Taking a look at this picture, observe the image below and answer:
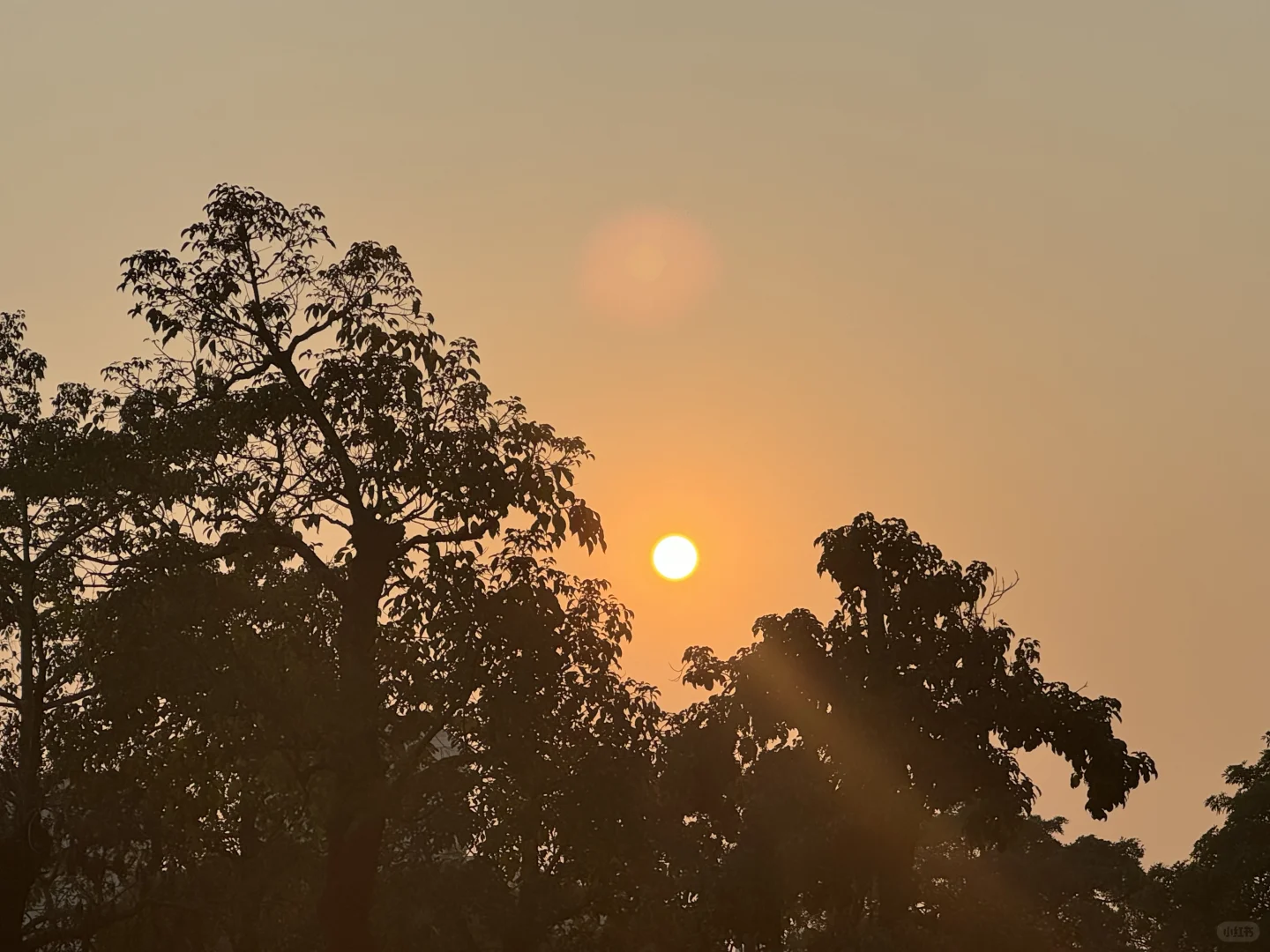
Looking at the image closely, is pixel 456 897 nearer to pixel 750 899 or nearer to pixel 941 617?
pixel 750 899

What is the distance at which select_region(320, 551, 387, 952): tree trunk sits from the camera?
23734 millimetres

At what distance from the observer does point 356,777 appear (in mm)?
23797

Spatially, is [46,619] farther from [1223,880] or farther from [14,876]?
[1223,880]

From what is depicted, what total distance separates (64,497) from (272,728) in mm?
8162

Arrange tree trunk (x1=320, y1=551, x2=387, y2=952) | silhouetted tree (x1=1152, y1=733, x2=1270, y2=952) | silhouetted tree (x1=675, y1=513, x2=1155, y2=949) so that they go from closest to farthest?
tree trunk (x1=320, y1=551, x2=387, y2=952), silhouetted tree (x1=675, y1=513, x2=1155, y2=949), silhouetted tree (x1=1152, y1=733, x2=1270, y2=952)

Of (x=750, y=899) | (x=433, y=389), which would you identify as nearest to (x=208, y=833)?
(x=433, y=389)

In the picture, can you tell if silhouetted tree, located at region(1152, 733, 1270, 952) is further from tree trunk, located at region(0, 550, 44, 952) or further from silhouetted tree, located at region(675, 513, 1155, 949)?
tree trunk, located at region(0, 550, 44, 952)

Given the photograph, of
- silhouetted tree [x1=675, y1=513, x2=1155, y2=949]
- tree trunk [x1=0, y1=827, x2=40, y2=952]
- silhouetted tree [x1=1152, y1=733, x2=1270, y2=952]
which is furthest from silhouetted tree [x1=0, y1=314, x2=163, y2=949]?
silhouetted tree [x1=1152, y1=733, x2=1270, y2=952]

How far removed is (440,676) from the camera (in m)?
25.4

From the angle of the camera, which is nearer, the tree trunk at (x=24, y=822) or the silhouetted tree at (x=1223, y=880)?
the tree trunk at (x=24, y=822)

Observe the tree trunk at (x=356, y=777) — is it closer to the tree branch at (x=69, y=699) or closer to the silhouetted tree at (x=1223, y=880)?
the tree branch at (x=69, y=699)

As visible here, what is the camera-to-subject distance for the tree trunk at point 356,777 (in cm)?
2373

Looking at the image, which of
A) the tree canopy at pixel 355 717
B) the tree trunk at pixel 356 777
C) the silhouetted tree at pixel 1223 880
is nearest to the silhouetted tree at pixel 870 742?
the tree canopy at pixel 355 717

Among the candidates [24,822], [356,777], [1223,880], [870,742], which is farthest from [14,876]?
[1223,880]
